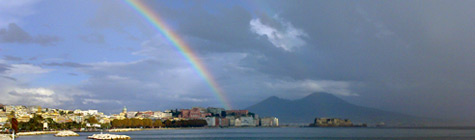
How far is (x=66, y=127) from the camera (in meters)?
131

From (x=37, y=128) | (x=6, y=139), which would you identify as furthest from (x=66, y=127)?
(x=6, y=139)

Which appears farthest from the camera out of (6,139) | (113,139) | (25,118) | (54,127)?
(25,118)

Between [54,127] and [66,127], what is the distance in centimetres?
690

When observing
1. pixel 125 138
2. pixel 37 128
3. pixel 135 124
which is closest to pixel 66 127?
pixel 37 128

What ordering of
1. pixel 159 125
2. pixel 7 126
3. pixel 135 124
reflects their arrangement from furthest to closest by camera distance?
pixel 159 125
pixel 135 124
pixel 7 126

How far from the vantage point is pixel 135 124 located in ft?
566

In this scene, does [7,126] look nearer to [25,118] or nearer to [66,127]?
[66,127]

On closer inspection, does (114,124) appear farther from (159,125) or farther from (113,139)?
(113,139)

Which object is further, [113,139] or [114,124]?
[114,124]

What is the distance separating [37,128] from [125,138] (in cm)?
4892

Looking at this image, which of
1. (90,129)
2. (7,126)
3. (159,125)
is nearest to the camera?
(7,126)

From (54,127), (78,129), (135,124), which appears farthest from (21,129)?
(135,124)

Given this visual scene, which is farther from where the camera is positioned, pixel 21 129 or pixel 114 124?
pixel 114 124

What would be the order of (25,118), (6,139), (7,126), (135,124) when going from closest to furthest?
(6,139) → (7,126) → (25,118) → (135,124)
